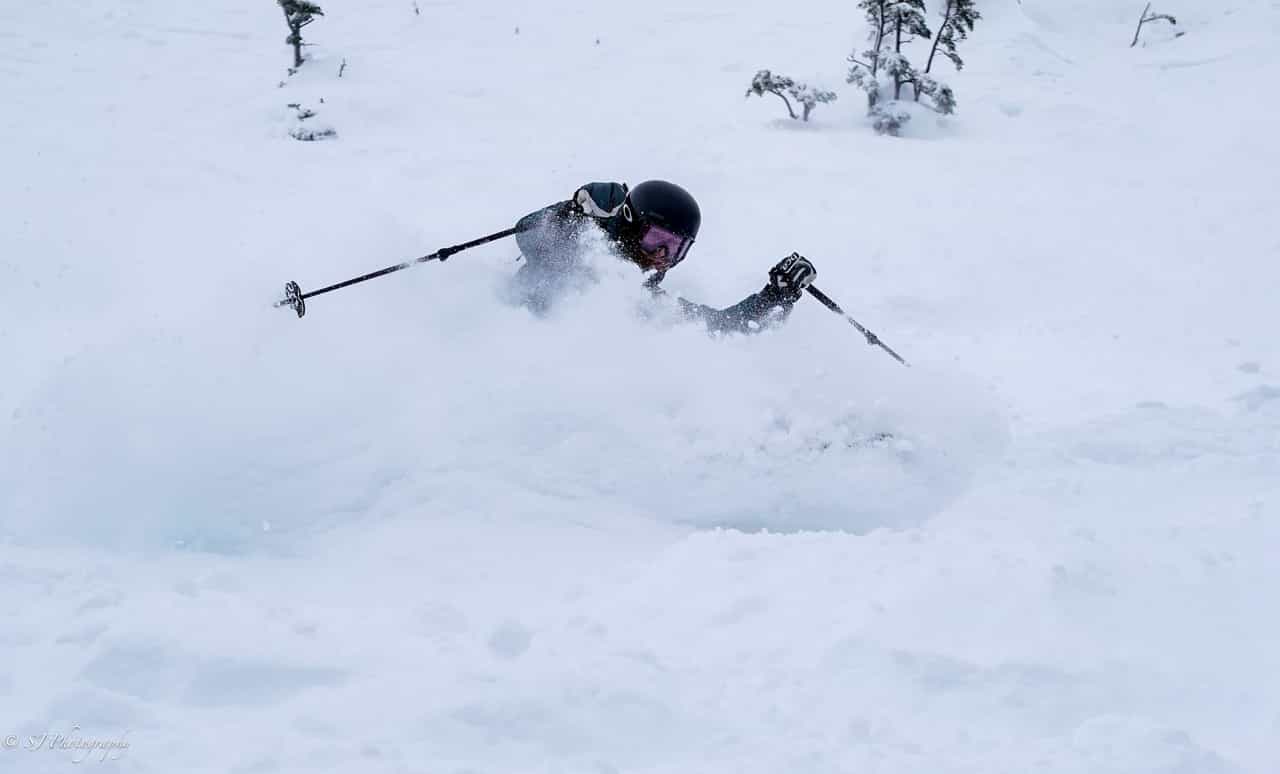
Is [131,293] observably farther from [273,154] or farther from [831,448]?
[831,448]

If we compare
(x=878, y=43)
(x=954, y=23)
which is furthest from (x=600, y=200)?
(x=954, y=23)

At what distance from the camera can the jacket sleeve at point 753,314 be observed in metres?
5.71

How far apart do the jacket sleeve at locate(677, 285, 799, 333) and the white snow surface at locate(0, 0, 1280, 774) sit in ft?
0.88

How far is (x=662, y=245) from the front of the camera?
5.64 metres

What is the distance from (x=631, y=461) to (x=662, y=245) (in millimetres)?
1701

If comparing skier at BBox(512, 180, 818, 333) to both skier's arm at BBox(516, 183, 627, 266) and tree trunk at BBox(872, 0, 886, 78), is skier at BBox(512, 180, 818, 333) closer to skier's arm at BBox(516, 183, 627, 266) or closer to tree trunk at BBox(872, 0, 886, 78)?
skier's arm at BBox(516, 183, 627, 266)

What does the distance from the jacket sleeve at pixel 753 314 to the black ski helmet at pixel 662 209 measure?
54 centimetres

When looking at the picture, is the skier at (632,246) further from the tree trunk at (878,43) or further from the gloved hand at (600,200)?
the tree trunk at (878,43)

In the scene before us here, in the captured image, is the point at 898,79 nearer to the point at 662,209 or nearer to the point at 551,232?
the point at 662,209

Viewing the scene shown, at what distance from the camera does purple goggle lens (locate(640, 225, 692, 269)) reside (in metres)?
5.56

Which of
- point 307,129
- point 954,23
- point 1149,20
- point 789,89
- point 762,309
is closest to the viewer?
point 762,309

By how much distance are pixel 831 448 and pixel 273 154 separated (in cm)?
797

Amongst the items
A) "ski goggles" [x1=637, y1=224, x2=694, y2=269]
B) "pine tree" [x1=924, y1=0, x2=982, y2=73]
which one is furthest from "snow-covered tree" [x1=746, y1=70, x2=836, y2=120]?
"ski goggles" [x1=637, y1=224, x2=694, y2=269]

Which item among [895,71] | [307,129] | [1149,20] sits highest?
[1149,20]
